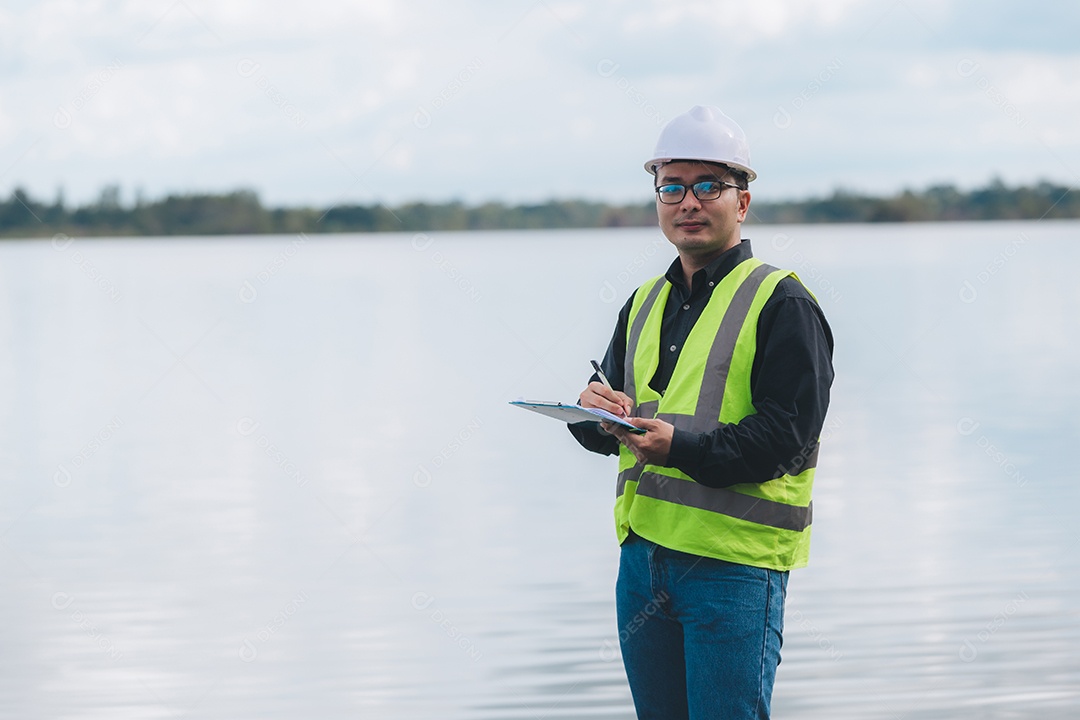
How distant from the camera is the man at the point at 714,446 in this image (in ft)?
7.19

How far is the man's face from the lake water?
222 centimetres

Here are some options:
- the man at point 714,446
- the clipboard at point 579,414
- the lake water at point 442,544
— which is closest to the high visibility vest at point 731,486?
the man at point 714,446

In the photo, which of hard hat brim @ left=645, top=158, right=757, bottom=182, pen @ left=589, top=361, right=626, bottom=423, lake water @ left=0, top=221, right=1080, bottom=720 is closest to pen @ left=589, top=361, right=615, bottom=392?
pen @ left=589, top=361, right=626, bottom=423

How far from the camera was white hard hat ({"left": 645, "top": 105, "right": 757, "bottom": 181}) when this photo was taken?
2.30 meters

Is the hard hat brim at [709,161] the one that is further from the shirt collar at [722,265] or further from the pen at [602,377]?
the pen at [602,377]

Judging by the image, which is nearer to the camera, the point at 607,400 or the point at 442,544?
the point at 607,400

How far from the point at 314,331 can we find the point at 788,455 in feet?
61.1

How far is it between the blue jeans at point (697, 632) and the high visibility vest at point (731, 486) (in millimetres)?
37

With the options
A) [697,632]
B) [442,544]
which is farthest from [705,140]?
[442,544]

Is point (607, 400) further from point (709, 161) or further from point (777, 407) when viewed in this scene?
point (709, 161)

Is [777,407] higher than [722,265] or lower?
lower

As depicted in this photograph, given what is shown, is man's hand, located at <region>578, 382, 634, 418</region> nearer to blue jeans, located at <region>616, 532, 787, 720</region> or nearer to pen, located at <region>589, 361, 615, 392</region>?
pen, located at <region>589, 361, 615, 392</region>

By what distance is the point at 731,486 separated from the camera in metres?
2.26

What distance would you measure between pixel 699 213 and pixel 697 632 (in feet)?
2.43
